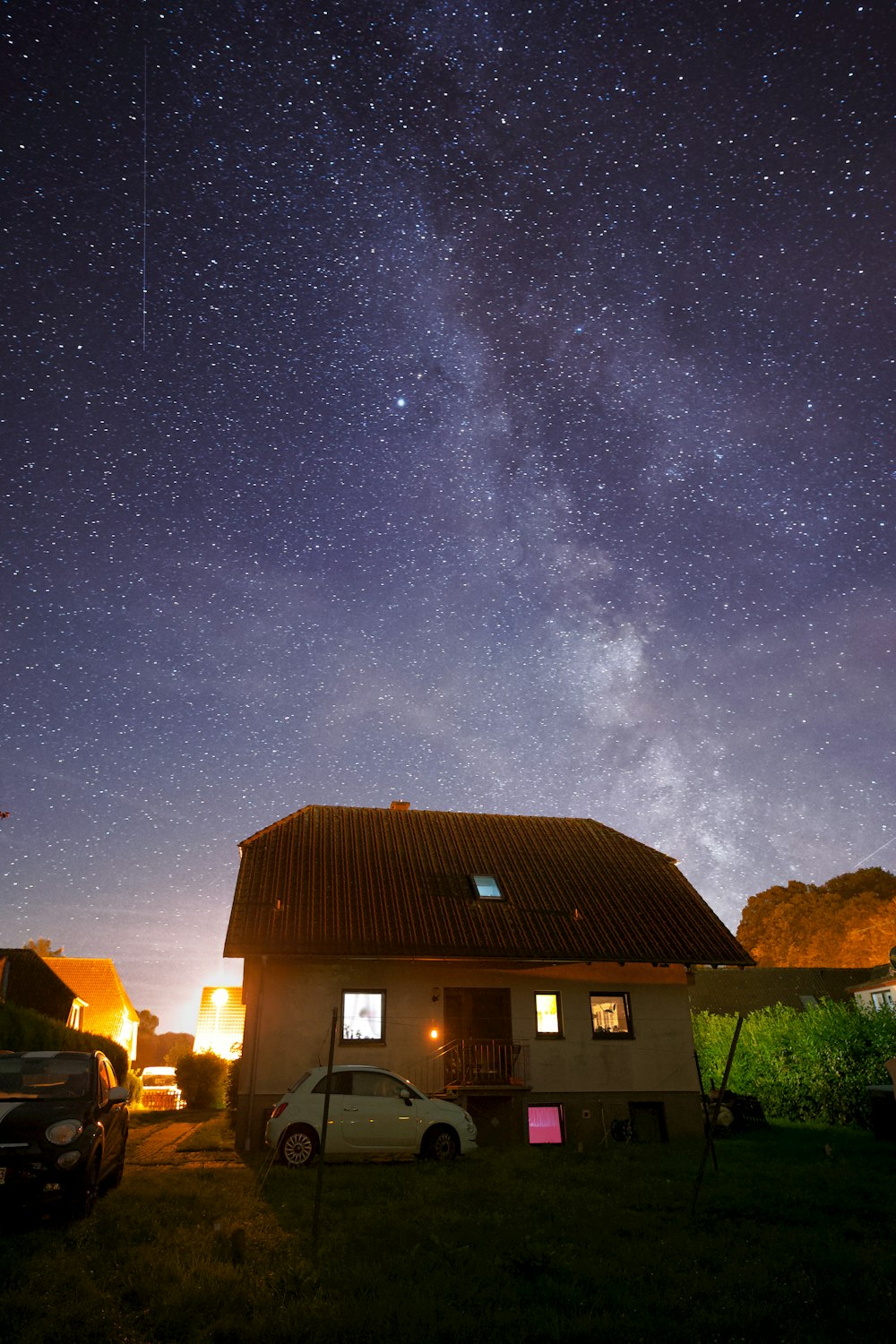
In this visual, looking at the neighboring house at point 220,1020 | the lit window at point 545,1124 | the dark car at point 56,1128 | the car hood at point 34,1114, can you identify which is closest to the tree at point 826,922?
the neighboring house at point 220,1020

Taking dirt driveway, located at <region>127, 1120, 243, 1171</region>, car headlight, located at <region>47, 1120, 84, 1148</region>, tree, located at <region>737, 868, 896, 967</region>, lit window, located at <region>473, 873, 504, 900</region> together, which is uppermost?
tree, located at <region>737, 868, 896, 967</region>

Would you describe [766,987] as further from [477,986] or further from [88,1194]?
[88,1194]

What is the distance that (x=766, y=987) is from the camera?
5184 cm

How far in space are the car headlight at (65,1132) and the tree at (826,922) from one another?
6279cm

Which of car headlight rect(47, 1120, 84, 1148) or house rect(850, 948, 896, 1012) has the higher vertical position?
house rect(850, 948, 896, 1012)

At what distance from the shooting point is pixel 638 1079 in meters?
20.0

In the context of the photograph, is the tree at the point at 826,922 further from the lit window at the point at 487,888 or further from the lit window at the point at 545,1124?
the lit window at the point at 545,1124

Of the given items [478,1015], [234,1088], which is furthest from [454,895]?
[234,1088]

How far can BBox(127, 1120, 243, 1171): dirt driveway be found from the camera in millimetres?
14719

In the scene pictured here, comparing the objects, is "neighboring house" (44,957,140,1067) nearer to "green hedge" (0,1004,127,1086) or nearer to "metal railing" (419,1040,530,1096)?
"green hedge" (0,1004,127,1086)

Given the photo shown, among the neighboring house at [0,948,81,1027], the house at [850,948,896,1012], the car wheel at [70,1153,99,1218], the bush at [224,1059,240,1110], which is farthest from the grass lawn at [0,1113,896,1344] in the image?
the house at [850,948,896,1012]

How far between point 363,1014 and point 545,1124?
5.17 metres

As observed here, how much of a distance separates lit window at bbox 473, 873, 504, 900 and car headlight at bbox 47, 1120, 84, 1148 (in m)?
14.0

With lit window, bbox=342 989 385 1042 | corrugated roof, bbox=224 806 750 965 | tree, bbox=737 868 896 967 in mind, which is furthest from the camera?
tree, bbox=737 868 896 967
